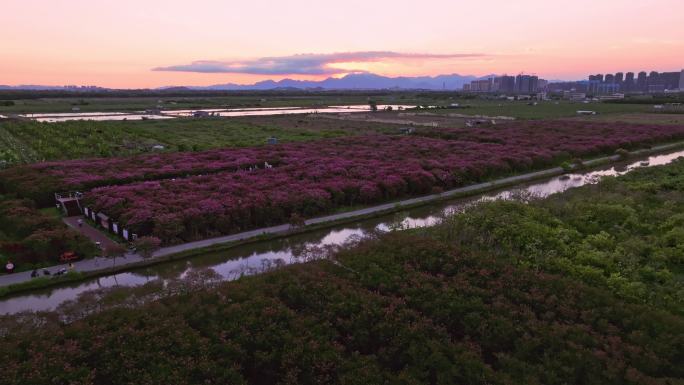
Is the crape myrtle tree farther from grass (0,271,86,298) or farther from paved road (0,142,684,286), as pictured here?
grass (0,271,86,298)

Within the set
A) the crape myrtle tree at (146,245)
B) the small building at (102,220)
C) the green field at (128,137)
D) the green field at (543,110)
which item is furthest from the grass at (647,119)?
the small building at (102,220)

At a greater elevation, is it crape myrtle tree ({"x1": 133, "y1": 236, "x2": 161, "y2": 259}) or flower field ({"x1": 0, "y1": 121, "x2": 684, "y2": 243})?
flower field ({"x1": 0, "y1": 121, "x2": 684, "y2": 243})


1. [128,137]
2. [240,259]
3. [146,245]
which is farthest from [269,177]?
[128,137]

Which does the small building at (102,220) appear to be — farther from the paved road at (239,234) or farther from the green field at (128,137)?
the green field at (128,137)

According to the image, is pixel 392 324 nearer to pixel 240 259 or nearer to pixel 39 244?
pixel 240 259

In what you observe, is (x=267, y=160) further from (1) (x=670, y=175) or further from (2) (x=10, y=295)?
(1) (x=670, y=175)

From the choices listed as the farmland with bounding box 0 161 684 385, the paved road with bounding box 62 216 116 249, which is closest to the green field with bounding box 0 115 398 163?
the paved road with bounding box 62 216 116 249
